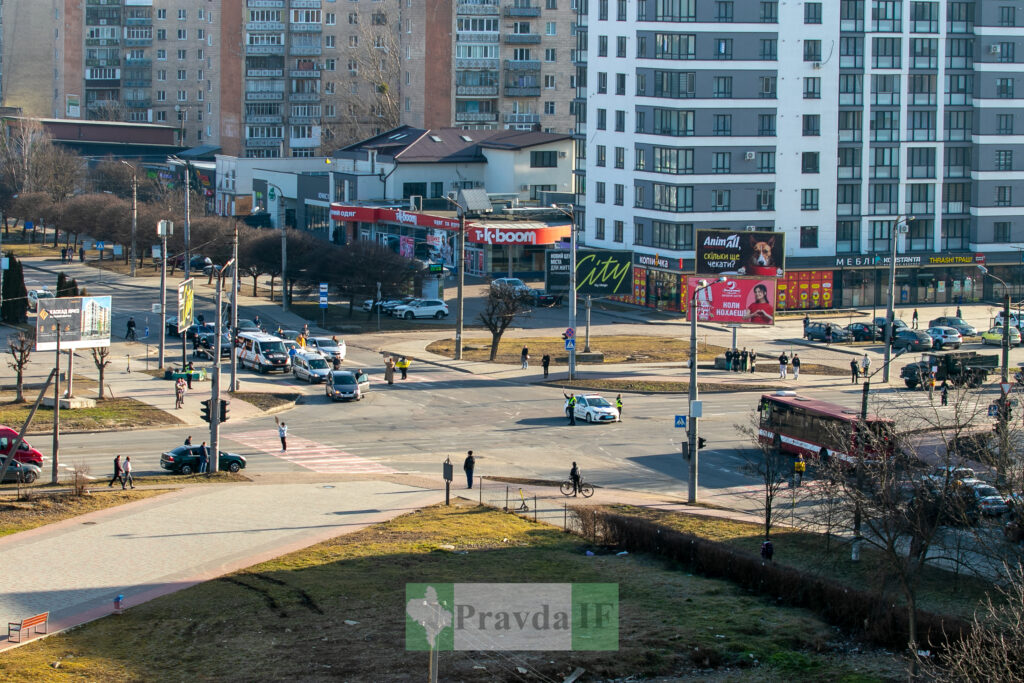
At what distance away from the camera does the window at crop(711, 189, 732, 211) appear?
91.7 meters

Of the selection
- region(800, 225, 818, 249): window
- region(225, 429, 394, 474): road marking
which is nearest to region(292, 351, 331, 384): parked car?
region(225, 429, 394, 474): road marking

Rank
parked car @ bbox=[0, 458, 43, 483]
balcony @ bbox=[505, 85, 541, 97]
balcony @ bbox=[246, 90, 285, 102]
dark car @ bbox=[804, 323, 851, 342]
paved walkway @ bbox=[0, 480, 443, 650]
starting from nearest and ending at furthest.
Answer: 1. paved walkway @ bbox=[0, 480, 443, 650]
2. parked car @ bbox=[0, 458, 43, 483]
3. dark car @ bbox=[804, 323, 851, 342]
4. balcony @ bbox=[505, 85, 541, 97]
5. balcony @ bbox=[246, 90, 285, 102]

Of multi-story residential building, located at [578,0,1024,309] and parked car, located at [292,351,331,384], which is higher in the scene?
multi-story residential building, located at [578,0,1024,309]

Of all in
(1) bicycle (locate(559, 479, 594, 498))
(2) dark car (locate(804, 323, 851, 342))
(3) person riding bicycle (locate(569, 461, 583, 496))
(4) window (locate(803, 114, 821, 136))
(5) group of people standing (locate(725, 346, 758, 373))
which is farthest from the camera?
(4) window (locate(803, 114, 821, 136))

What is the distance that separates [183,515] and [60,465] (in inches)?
400

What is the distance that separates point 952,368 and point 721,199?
29.3 m

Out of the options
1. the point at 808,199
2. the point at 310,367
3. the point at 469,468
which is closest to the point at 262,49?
the point at 808,199

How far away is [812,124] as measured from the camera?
93.4m

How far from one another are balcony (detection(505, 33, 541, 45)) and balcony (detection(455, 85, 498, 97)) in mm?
5188

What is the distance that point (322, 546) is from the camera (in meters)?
34.7

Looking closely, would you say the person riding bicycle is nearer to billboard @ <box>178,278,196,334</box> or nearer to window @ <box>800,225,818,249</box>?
billboard @ <box>178,278,196,334</box>

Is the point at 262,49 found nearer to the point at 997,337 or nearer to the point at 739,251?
the point at 739,251

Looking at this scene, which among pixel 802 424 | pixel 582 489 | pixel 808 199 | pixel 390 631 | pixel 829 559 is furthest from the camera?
pixel 808 199

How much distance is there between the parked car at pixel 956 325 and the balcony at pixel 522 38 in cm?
7035
